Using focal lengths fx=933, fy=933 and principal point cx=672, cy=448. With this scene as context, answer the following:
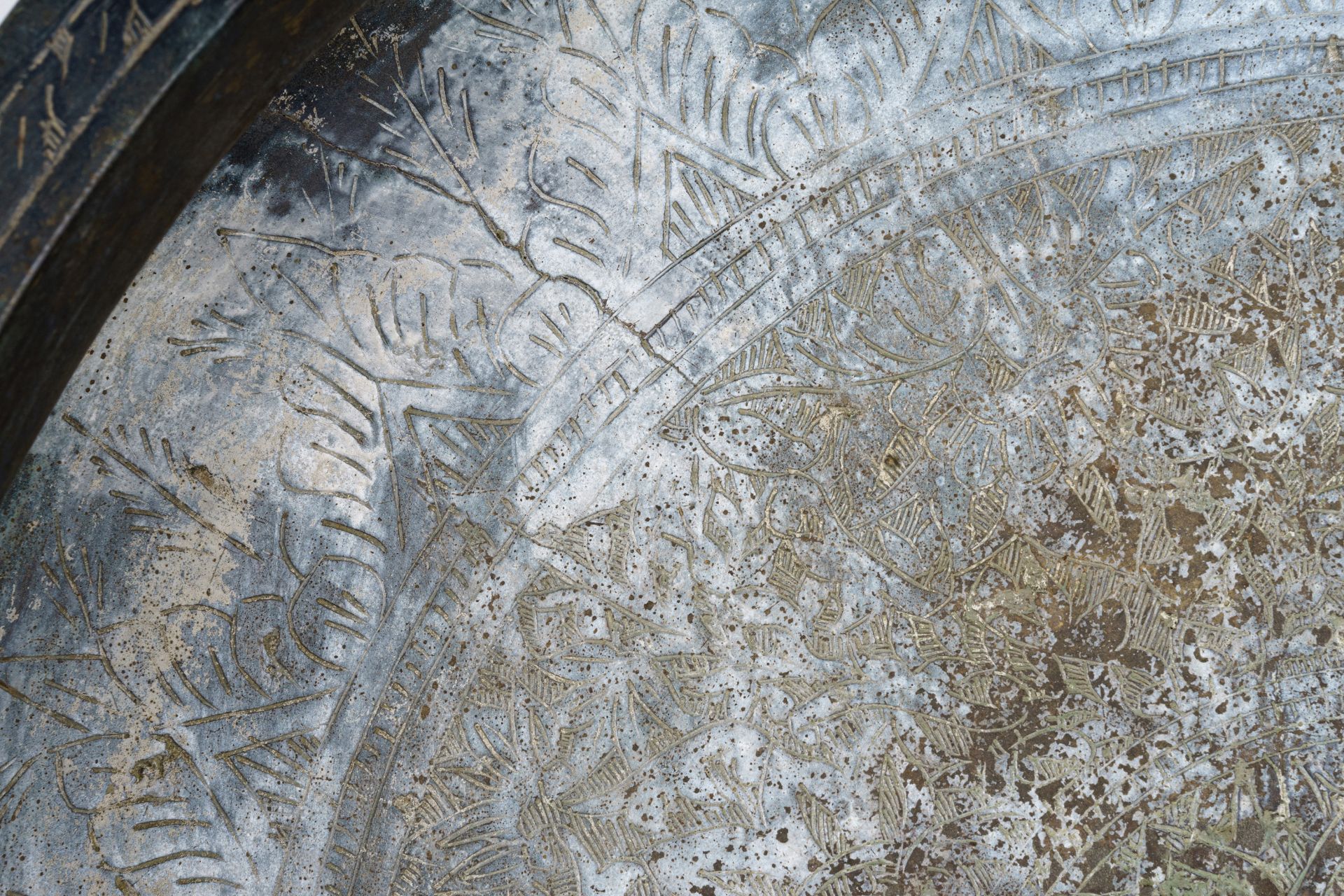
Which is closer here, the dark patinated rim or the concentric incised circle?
the dark patinated rim

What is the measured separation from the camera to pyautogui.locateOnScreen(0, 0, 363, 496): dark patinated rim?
5.24 feet

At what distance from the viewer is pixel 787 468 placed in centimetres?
228

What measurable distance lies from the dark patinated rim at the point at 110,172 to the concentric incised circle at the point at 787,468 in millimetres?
389

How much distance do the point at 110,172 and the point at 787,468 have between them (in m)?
1.51

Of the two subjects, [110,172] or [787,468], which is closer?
[110,172]

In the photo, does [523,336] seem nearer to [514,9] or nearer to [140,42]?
[514,9]

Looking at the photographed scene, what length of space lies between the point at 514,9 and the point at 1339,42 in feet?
6.50

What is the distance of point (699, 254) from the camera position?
228 cm

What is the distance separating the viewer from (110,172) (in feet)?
5.37

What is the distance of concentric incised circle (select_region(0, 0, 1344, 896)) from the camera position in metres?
2.22

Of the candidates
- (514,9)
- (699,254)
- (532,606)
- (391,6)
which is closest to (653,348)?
(699,254)

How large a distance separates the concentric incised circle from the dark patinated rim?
389 mm

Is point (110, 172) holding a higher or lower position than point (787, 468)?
higher

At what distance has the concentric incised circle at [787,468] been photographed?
2.22 m
